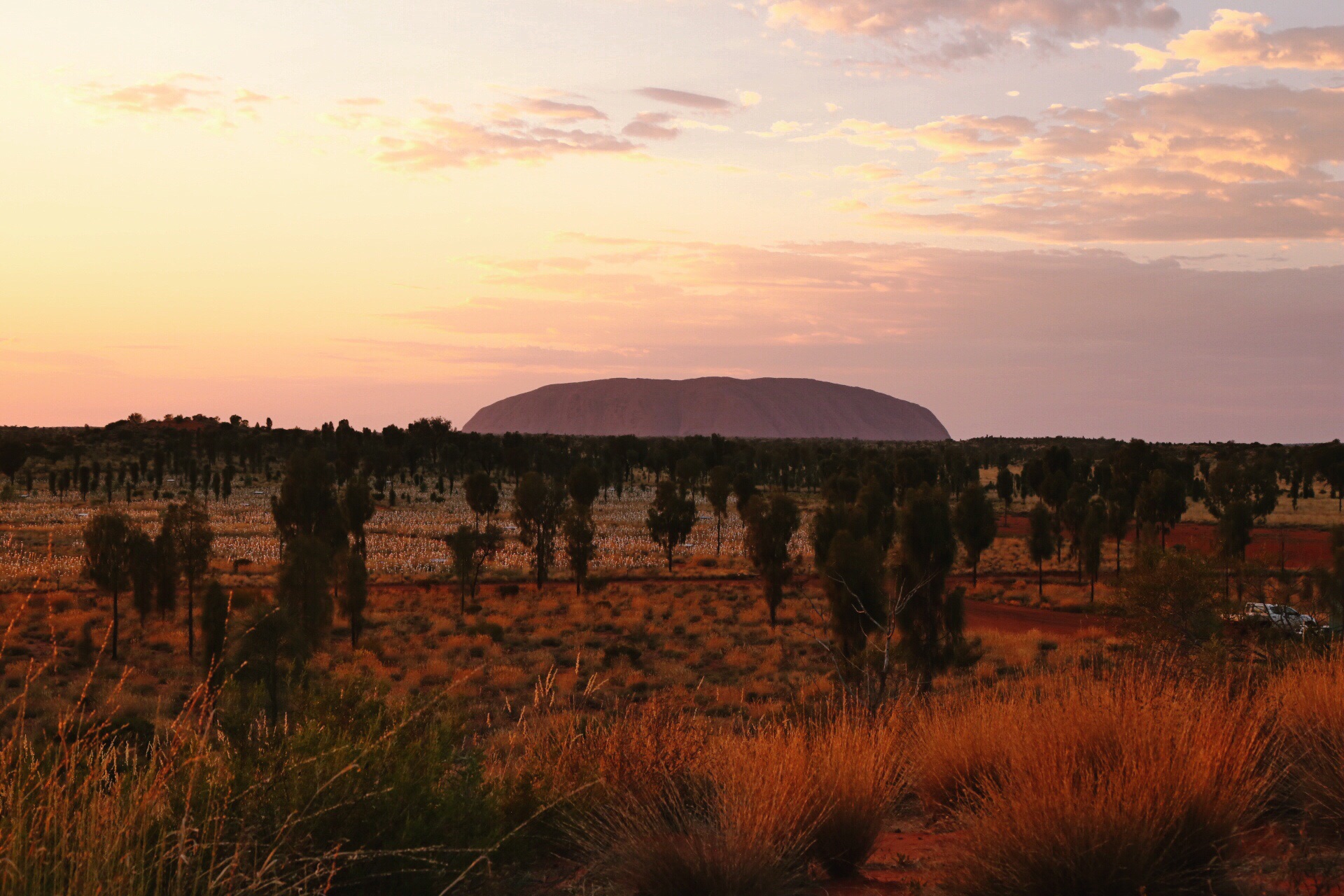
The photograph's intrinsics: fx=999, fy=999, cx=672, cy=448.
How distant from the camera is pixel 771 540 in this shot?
49.6 m

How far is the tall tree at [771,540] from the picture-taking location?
47.7 m

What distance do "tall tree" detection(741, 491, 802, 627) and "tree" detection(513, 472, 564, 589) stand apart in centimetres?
1332

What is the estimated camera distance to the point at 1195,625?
2441cm

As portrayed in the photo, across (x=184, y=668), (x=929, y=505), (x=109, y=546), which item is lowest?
(x=184, y=668)

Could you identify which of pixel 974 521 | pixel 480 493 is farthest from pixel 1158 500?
pixel 480 493

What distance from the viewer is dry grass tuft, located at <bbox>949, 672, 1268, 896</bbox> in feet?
17.3

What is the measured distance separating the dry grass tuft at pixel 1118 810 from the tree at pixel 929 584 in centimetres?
2196

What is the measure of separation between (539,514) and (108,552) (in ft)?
85.2

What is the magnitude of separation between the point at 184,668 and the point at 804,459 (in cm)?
12271

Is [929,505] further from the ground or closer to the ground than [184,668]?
further from the ground

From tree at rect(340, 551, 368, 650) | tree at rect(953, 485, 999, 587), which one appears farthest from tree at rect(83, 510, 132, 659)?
tree at rect(953, 485, 999, 587)

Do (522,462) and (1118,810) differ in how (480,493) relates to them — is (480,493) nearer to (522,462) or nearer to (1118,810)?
(522,462)

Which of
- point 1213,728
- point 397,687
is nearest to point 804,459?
point 397,687

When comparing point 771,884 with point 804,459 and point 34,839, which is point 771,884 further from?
point 804,459
